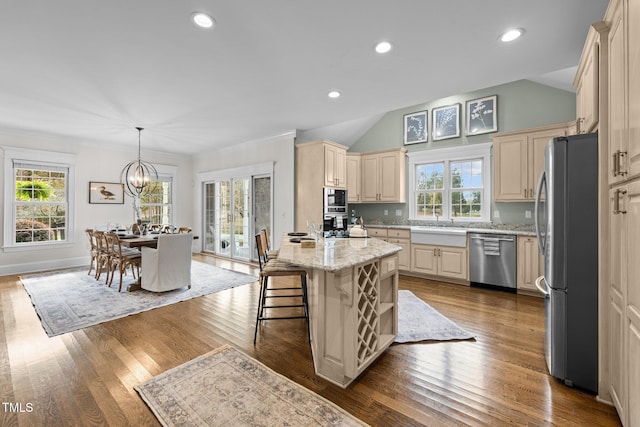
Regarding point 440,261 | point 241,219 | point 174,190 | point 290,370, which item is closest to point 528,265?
point 440,261

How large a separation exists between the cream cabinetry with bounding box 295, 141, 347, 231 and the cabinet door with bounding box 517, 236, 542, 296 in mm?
2990

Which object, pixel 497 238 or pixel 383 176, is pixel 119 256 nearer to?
Answer: pixel 383 176

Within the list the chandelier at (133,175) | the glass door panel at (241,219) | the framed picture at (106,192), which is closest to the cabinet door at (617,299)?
the glass door panel at (241,219)

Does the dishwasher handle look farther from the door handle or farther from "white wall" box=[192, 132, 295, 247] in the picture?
"white wall" box=[192, 132, 295, 247]

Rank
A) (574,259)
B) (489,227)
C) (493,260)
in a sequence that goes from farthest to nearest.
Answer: (489,227), (493,260), (574,259)

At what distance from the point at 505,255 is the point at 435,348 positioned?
2.39m

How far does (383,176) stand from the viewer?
559 cm

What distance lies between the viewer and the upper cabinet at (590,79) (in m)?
1.83

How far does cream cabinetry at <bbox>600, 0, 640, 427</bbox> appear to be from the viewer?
133 centimetres

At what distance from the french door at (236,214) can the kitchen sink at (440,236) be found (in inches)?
116

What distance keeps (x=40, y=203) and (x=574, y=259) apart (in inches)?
Result: 313

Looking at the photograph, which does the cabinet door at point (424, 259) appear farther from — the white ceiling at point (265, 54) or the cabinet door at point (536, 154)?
the white ceiling at point (265, 54)

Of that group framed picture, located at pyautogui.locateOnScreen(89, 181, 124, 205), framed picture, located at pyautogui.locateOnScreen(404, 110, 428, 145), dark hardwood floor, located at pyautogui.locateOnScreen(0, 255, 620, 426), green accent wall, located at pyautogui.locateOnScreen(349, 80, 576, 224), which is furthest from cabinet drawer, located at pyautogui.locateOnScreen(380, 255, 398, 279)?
framed picture, located at pyautogui.locateOnScreen(89, 181, 124, 205)

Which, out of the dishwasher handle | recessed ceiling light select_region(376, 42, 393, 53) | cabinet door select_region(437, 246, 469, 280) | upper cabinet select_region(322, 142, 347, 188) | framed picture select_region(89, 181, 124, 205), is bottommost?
cabinet door select_region(437, 246, 469, 280)
